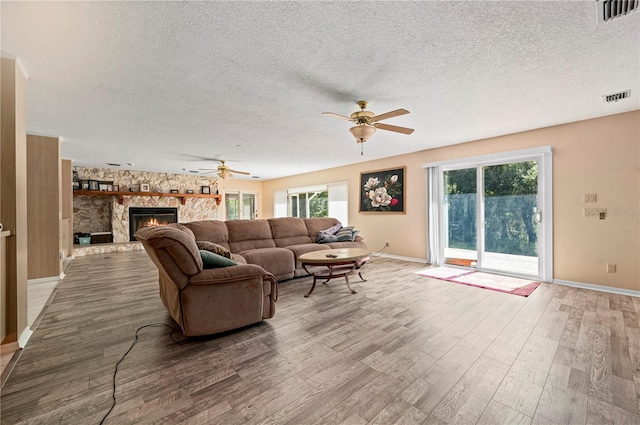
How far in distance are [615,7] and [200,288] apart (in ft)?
11.6

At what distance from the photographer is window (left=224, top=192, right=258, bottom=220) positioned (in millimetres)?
9969

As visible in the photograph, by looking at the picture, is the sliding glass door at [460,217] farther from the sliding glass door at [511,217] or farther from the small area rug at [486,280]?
the small area rug at [486,280]

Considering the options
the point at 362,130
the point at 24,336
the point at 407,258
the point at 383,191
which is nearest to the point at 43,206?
the point at 24,336

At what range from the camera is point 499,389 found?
1.61 meters

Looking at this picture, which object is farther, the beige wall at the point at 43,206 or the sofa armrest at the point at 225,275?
the beige wall at the point at 43,206

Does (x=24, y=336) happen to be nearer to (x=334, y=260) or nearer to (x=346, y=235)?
(x=334, y=260)

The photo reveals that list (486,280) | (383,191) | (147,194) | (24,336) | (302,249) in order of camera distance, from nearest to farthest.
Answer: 1. (24,336)
2. (486,280)
3. (302,249)
4. (383,191)
5. (147,194)

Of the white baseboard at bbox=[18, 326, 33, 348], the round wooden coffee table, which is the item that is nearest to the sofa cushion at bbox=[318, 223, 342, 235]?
the round wooden coffee table

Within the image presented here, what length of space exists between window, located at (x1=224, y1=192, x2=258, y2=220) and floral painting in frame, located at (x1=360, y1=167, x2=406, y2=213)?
5.28 meters

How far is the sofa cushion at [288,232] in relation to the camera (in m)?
4.98

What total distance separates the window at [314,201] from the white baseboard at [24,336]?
236 inches

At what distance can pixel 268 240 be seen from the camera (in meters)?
4.79

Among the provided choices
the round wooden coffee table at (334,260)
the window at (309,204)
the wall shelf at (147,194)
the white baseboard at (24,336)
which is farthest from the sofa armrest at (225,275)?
the wall shelf at (147,194)

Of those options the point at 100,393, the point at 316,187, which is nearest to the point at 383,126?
the point at 100,393
